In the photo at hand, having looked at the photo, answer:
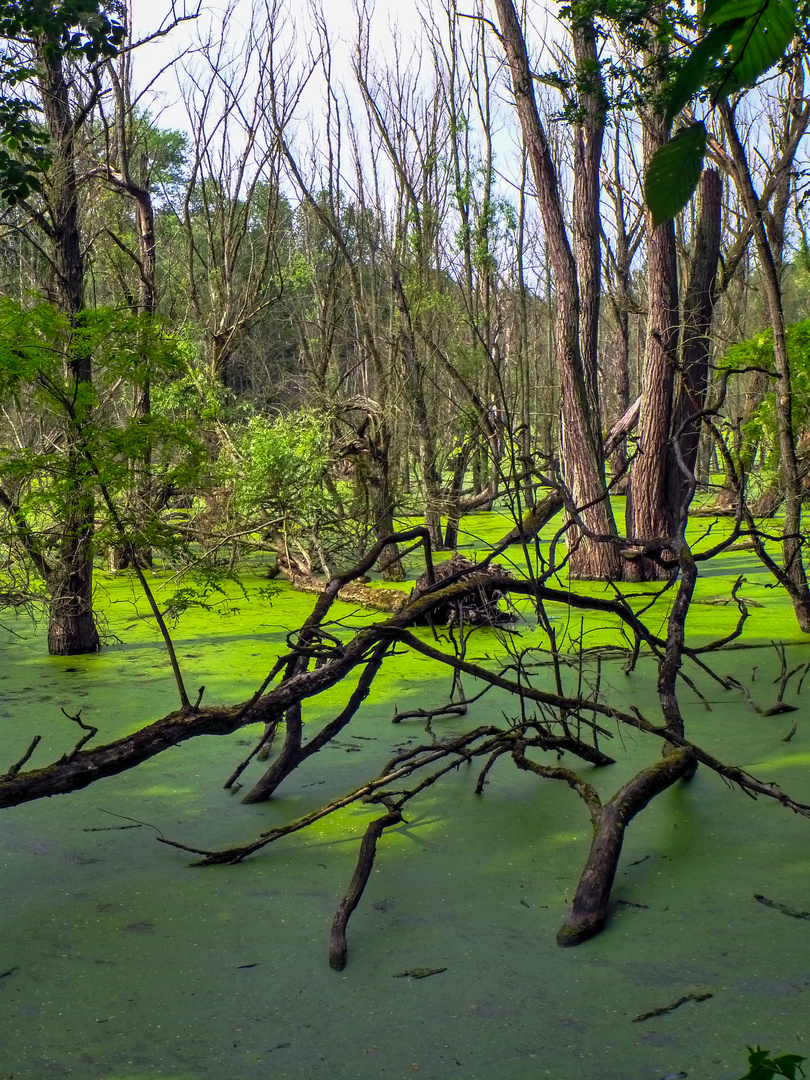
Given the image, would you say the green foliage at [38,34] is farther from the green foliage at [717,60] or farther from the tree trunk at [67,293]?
the green foliage at [717,60]


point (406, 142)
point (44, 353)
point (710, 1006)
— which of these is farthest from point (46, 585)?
point (406, 142)

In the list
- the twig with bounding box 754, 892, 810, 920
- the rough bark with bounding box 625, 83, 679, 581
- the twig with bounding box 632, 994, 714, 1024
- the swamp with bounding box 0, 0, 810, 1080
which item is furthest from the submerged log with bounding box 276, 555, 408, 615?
the twig with bounding box 632, 994, 714, 1024

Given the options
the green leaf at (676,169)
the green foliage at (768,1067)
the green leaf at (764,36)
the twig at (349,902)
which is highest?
the green leaf at (764,36)

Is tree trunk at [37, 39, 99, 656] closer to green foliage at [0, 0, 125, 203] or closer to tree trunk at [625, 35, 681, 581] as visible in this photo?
green foliage at [0, 0, 125, 203]

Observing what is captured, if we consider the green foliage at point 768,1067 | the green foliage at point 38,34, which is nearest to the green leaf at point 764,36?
the green foliage at point 768,1067

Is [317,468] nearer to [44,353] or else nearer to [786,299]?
[44,353]

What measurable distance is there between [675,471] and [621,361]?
30.3 feet

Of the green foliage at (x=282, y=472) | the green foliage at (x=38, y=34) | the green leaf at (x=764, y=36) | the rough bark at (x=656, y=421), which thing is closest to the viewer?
the green leaf at (x=764, y=36)

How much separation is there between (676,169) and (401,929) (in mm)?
2783

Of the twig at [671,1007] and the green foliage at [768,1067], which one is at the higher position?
the green foliage at [768,1067]

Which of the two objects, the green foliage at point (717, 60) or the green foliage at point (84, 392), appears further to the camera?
the green foliage at point (84, 392)

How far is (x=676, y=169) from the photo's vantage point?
1.36ft

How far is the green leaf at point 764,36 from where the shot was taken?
39 centimetres

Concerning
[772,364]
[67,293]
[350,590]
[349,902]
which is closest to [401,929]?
[349,902]
